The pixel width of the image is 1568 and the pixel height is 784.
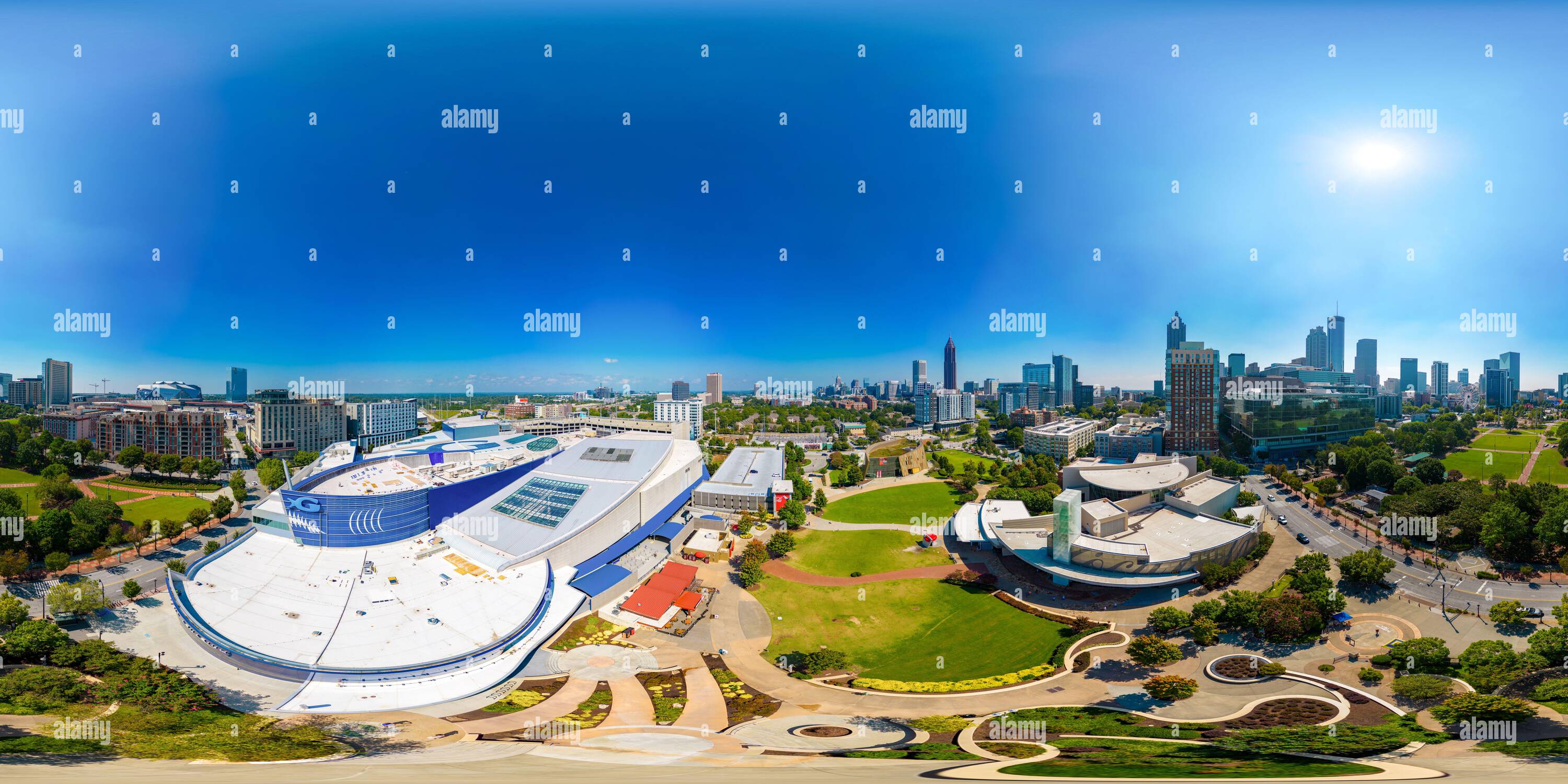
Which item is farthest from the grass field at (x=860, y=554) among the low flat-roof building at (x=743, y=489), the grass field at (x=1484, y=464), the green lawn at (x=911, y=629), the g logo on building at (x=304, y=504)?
the grass field at (x=1484, y=464)

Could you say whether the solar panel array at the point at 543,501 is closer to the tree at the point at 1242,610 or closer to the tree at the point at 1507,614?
the tree at the point at 1242,610

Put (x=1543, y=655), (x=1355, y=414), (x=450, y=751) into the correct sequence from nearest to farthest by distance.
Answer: (x=450, y=751), (x=1543, y=655), (x=1355, y=414)

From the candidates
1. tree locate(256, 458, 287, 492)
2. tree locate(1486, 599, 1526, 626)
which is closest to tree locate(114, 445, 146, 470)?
tree locate(256, 458, 287, 492)

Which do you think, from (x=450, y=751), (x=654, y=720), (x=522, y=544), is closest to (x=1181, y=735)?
(x=654, y=720)

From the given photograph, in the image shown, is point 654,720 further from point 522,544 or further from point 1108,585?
point 1108,585

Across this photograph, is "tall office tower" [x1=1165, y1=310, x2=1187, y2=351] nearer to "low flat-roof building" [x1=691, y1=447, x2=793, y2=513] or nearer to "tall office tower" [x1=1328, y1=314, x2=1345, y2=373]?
"tall office tower" [x1=1328, y1=314, x2=1345, y2=373]

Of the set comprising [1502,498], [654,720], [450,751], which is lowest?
[654,720]

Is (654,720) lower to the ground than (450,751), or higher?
lower
